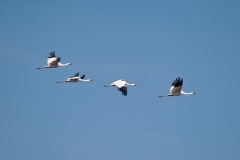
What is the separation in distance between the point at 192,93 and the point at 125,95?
742 cm

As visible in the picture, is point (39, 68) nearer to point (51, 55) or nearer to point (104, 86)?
point (51, 55)

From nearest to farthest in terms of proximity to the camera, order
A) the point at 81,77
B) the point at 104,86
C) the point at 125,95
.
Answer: the point at 125,95 → the point at 104,86 → the point at 81,77

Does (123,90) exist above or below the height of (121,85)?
below

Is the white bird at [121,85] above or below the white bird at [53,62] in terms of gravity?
below

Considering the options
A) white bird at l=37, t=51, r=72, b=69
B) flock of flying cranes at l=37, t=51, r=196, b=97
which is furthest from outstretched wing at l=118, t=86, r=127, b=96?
white bird at l=37, t=51, r=72, b=69

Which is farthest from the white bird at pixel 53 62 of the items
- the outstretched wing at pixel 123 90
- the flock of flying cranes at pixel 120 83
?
the outstretched wing at pixel 123 90

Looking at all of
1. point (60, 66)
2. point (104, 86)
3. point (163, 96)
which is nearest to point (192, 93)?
point (163, 96)

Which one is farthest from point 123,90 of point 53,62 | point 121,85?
point 53,62

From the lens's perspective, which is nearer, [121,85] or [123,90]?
[123,90]

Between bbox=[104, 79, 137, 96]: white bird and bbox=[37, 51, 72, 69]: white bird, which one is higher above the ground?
bbox=[37, 51, 72, 69]: white bird

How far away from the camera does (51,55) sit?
196ft

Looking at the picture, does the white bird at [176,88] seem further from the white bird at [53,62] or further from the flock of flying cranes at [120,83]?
the white bird at [53,62]

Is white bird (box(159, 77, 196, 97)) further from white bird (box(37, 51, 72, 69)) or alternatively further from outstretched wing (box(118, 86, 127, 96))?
white bird (box(37, 51, 72, 69))

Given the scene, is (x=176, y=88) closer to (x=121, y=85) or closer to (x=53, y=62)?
(x=121, y=85)
